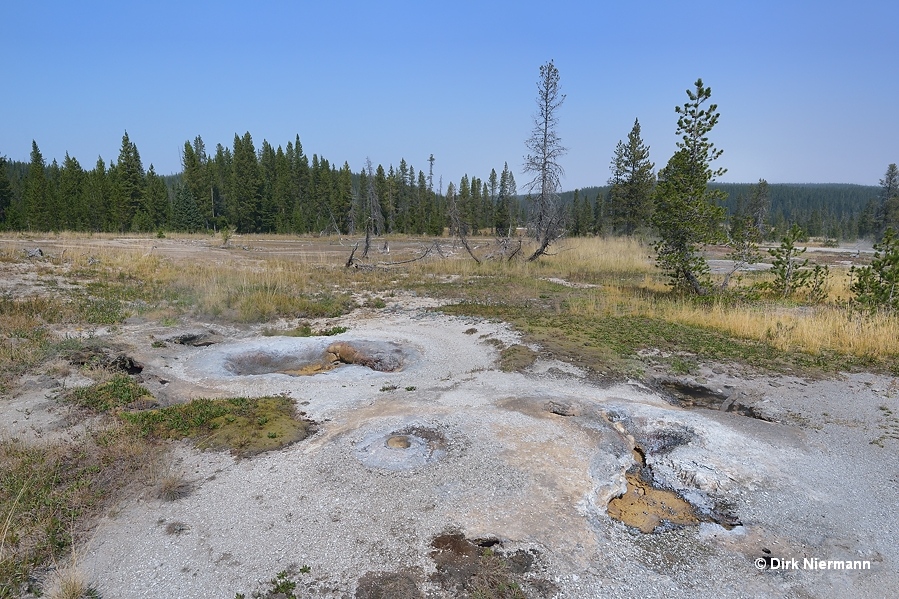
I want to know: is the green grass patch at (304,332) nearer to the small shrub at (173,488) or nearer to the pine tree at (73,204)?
the small shrub at (173,488)

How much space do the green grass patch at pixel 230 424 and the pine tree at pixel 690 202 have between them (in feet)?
41.8

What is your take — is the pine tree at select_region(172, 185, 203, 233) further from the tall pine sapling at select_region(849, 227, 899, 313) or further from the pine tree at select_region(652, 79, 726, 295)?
the tall pine sapling at select_region(849, 227, 899, 313)

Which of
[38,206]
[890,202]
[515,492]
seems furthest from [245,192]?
[890,202]

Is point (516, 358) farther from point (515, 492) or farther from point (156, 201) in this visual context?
point (156, 201)

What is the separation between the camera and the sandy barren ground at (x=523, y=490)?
3670 millimetres

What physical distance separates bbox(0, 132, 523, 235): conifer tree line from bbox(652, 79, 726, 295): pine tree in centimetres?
1812

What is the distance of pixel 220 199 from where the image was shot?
58312mm

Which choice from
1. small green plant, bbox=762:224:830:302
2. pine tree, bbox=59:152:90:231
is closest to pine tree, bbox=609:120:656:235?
small green plant, bbox=762:224:830:302

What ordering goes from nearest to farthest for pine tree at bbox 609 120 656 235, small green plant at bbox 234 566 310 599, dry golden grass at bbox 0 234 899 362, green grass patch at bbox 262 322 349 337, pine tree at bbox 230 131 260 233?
small green plant at bbox 234 566 310 599
dry golden grass at bbox 0 234 899 362
green grass patch at bbox 262 322 349 337
pine tree at bbox 609 120 656 235
pine tree at bbox 230 131 260 233

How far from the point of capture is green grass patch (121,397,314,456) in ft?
18.5

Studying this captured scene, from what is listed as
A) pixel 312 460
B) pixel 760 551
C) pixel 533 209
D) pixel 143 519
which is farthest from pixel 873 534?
pixel 533 209

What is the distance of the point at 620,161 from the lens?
38.2 metres

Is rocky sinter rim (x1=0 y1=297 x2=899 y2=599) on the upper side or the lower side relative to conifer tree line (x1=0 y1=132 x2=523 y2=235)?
lower

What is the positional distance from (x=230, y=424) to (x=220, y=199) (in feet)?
196
